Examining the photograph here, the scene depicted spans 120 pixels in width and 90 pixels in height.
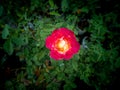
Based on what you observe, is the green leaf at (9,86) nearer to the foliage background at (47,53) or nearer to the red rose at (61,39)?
the foliage background at (47,53)

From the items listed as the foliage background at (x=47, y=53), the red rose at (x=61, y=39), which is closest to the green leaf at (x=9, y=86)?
the foliage background at (x=47, y=53)

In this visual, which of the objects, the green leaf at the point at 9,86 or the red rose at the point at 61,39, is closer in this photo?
the red rose at the point at 61,39

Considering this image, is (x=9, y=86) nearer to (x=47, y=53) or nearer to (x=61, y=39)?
(x=47, y=53)

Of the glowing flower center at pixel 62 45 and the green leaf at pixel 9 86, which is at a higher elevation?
the glowing flower center at pixel 62 45

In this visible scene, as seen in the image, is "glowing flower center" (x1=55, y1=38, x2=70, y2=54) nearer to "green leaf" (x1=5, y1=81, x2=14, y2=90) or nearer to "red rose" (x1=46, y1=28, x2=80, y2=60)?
"red rose" (x1=46, y1=28, x2=80, y2=60)

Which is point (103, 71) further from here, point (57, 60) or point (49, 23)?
point (49, 23)

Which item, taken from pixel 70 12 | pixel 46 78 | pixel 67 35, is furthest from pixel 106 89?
pixel 70 12
